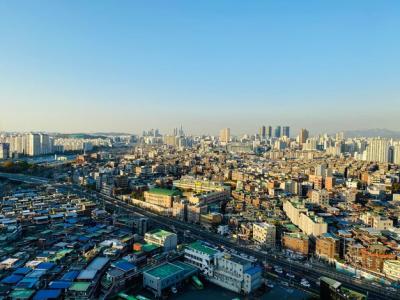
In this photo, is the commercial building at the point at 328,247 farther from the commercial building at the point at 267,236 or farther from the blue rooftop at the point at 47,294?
the blue rooftop at the point at 47,294

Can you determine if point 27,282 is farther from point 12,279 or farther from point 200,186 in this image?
point 200,186

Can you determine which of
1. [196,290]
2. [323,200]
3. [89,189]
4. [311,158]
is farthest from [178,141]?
[196,290]

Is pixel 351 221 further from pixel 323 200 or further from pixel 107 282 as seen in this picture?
pixel 107 282

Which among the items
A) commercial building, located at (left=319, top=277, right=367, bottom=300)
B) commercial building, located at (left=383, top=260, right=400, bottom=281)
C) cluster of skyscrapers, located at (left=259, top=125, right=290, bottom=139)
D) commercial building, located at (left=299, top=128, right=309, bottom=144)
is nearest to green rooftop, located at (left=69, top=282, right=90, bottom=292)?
commercial building, located at (left=319, top=277, right=367, bottom=300)

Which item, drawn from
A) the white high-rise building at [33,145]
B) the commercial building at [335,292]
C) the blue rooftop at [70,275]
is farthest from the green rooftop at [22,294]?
the white high-rise building at [33,145]

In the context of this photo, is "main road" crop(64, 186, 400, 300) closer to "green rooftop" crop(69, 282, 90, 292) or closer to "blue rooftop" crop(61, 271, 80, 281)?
"blue rooftop" crop(61, 271, 80, 281)

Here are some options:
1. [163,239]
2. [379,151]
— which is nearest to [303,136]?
[379,151]
